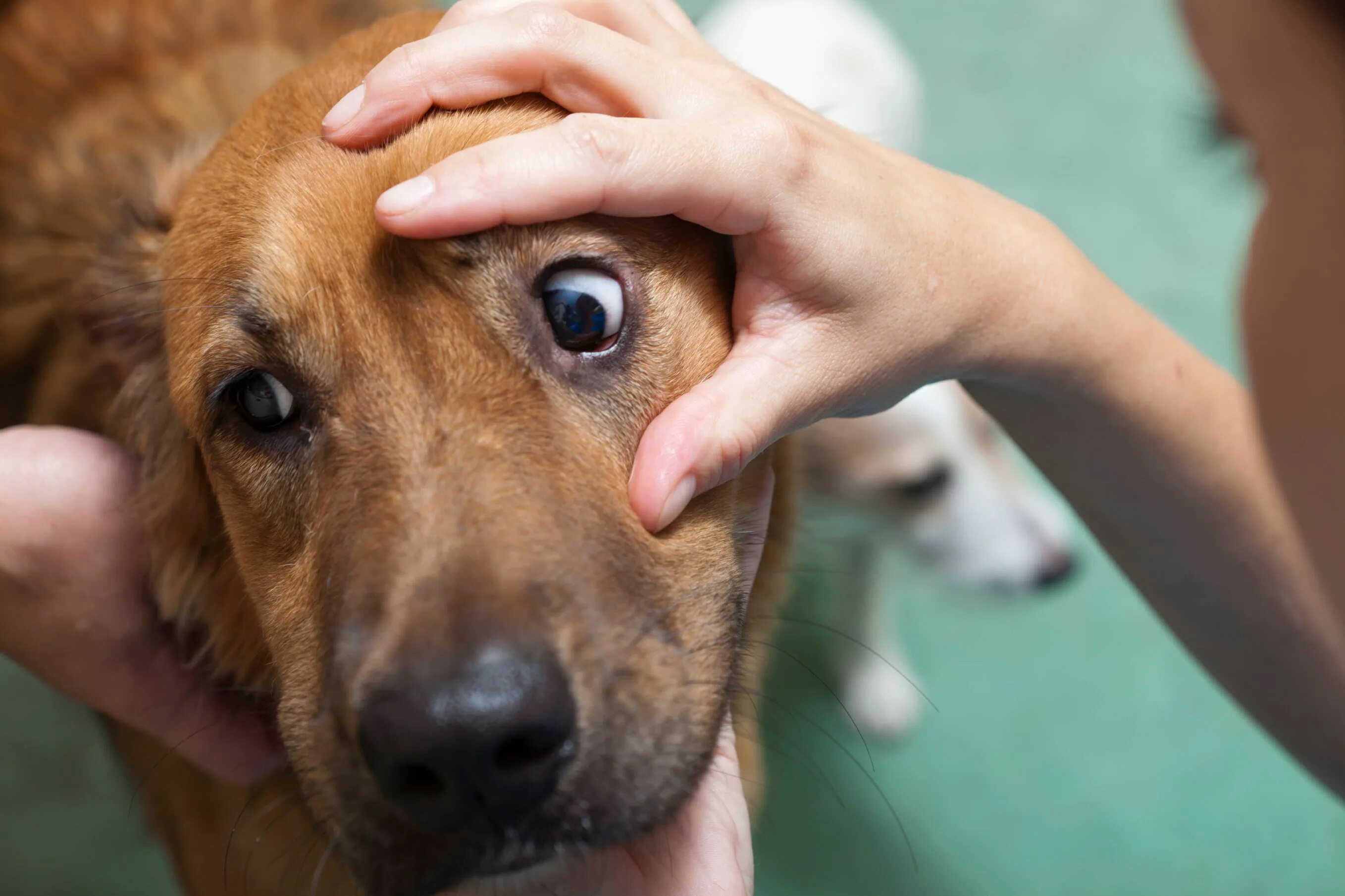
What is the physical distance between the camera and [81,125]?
2287 millimetres

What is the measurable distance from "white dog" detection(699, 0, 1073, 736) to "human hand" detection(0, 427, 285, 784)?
154cm

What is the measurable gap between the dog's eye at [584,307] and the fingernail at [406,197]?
23cm

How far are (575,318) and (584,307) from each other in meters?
0.02

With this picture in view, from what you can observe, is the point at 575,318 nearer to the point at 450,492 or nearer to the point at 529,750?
the point at 450,492

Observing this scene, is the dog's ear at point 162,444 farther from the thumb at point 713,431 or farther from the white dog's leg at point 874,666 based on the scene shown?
the white dog's leg at point 874,666

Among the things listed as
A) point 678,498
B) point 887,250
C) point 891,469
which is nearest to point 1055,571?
A: point 891,469

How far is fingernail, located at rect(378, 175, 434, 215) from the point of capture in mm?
1248

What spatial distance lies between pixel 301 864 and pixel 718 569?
44.4 inches

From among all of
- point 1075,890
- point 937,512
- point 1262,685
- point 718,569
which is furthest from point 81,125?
point 1075,890

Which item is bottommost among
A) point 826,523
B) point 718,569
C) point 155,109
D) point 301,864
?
point 826,523

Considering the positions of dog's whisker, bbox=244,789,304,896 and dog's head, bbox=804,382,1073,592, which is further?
dog's head, bbox=804,382,1073,592

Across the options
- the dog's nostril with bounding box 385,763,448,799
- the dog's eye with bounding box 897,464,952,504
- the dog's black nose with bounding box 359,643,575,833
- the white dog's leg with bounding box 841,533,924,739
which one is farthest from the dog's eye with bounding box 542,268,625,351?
the white dog's leg with bounding box 841,533,924,739

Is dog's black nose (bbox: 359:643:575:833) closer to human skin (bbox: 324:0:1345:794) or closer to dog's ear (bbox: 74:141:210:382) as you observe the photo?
human skin (bbox: 324:0:1345:794)

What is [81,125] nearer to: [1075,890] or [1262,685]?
[1262,685]
